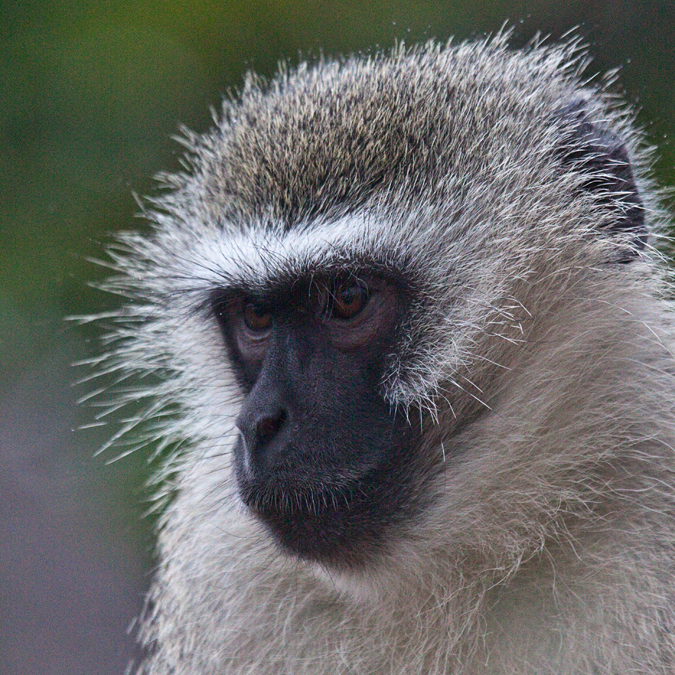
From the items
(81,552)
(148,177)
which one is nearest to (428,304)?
(148,177)

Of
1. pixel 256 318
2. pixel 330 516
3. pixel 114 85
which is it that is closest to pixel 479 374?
pixel 330 516

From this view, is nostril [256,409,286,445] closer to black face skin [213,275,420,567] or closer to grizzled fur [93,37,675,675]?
black face skin [213,275,420,567]

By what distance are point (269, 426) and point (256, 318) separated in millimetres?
496

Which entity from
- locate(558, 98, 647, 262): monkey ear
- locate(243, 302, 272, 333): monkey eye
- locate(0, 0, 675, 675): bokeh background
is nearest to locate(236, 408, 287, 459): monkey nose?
locate(243, 302, 272, 333): monkey eye

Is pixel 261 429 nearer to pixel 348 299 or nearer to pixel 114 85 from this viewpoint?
pixel 348 299

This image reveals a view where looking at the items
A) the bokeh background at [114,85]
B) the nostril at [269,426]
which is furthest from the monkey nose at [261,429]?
the bokeh background at [114,85]

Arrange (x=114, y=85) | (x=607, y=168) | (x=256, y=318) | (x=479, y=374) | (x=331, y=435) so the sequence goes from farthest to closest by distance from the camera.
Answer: (x=114, y=85) < (x=256, y=318) < (x=607, y=168) < (x=479, y=374) < (x=331, y=435)

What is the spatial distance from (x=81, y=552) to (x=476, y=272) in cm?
373

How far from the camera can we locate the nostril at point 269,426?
2.15m

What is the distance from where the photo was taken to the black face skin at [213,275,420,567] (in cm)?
213

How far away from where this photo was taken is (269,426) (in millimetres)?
2148

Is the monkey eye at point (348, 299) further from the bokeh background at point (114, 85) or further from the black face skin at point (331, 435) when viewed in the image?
the bokeh background at point (114, 85)

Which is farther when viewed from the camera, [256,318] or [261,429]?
[256,318]

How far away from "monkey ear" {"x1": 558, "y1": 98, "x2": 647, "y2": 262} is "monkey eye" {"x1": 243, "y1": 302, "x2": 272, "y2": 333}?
2.90ft
